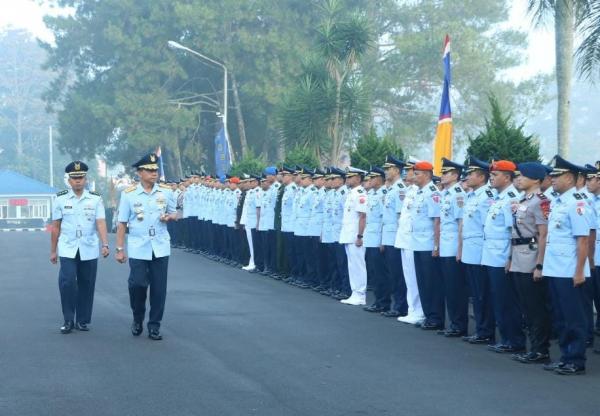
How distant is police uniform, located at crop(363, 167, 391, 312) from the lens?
594 inches

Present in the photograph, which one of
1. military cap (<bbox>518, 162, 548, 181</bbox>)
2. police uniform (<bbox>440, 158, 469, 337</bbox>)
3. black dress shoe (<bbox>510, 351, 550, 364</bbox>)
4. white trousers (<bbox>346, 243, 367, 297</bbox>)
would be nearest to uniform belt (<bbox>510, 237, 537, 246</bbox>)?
military cap (<bbox>518, 162, 548, 181</bbox>)

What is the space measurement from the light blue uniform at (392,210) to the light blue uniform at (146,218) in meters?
3.53

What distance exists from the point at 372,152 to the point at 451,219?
8229mm

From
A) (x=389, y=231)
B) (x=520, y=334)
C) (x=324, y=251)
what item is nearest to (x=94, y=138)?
(x=324, y=251)

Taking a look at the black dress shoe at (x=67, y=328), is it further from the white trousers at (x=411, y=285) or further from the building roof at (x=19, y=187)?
the building roof at (x=19, y=187)

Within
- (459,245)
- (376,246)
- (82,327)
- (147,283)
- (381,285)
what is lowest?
(82,327)

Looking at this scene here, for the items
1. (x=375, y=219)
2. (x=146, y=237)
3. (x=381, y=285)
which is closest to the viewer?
(x=146, y=237)

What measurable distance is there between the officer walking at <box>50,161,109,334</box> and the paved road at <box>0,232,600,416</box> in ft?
1.25

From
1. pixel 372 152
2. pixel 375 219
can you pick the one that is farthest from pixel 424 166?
pixel 372 152

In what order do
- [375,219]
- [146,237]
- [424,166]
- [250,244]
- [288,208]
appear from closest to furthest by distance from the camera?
[146,237] → [424,166] → [375,219] → [288,208] → [250,244]

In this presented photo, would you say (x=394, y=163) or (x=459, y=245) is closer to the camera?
(x=459, y=245)

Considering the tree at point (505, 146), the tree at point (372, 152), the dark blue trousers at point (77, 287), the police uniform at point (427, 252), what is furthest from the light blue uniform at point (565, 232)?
the tree at point (372, 152)

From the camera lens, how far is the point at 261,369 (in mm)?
9938

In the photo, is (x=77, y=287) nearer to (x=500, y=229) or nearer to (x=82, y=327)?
(x=82, y=327)
